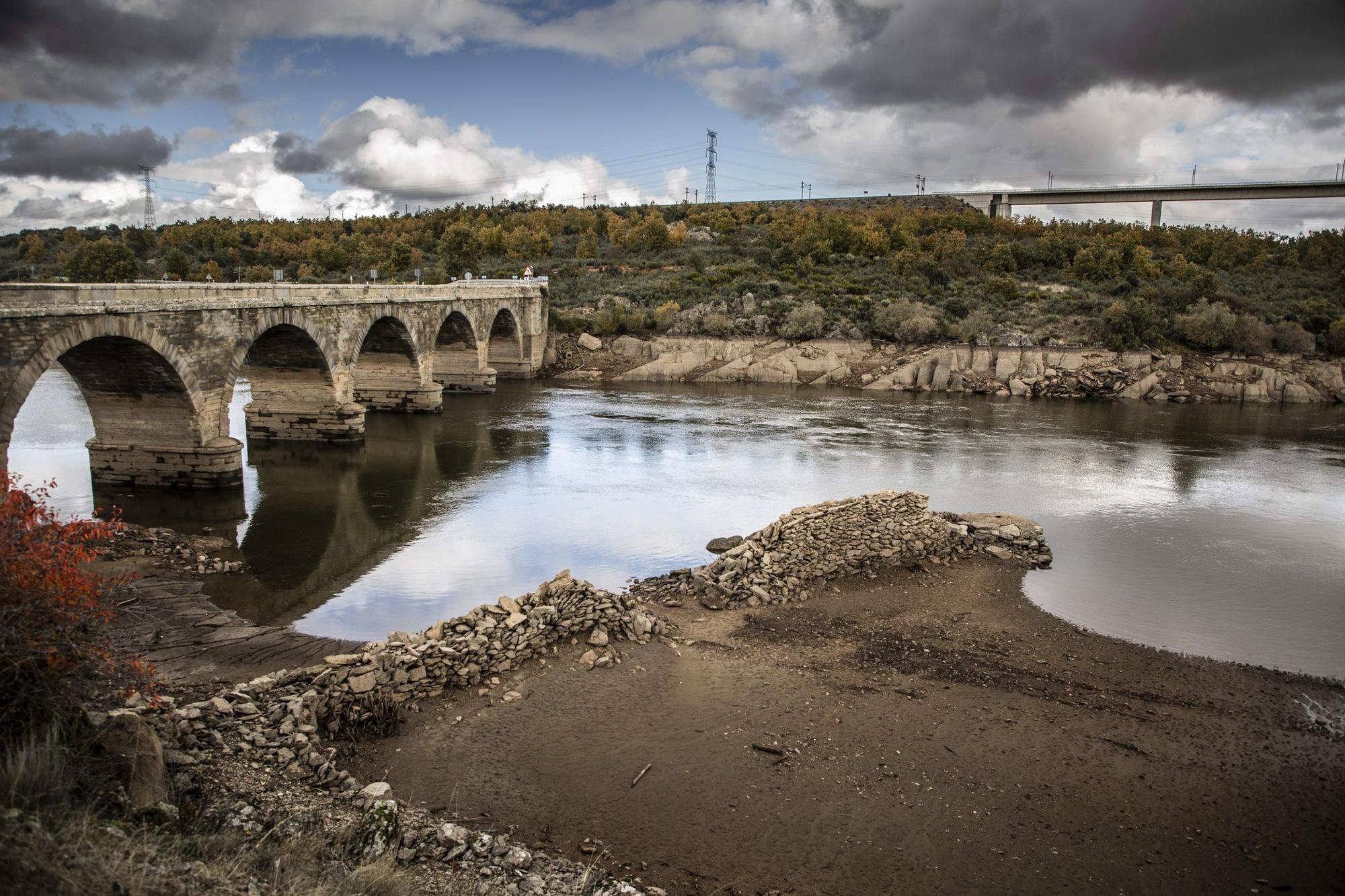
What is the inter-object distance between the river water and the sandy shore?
3.04m

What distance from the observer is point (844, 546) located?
14648 millimetres

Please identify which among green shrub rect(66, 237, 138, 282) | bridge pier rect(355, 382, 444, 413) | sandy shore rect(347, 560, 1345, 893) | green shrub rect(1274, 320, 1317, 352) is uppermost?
green shrub rect(66, 237, 138, 282)

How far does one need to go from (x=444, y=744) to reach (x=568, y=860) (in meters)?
2.39

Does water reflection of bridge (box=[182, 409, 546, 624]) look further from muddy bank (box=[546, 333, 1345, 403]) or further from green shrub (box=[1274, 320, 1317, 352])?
green shrub (box=[1274, 320, 1317, 352])

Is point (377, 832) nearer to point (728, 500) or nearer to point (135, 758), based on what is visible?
point (135, 758)

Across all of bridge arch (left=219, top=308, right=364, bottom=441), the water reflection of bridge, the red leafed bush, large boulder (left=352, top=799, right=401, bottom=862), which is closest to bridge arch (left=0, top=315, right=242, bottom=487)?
the water reflection of bridge

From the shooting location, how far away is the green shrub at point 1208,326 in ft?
139

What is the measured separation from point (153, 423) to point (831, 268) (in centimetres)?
4691

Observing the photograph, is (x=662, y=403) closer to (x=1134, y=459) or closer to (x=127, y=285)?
(x=1134, y=459)

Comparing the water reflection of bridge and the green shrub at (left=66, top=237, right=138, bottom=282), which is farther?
the green shrub at (left=66, top=237, right=138, bottom=282)

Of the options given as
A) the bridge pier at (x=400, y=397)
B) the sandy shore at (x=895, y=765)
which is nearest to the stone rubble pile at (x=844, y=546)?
the sandy shore at (x=895, y=765)

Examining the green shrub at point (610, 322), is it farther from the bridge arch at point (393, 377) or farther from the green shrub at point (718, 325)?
the bridge arch at point (393, 377)

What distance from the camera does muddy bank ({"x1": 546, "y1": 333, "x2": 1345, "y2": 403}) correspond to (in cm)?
4062

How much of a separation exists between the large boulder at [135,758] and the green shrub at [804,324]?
137 feet
